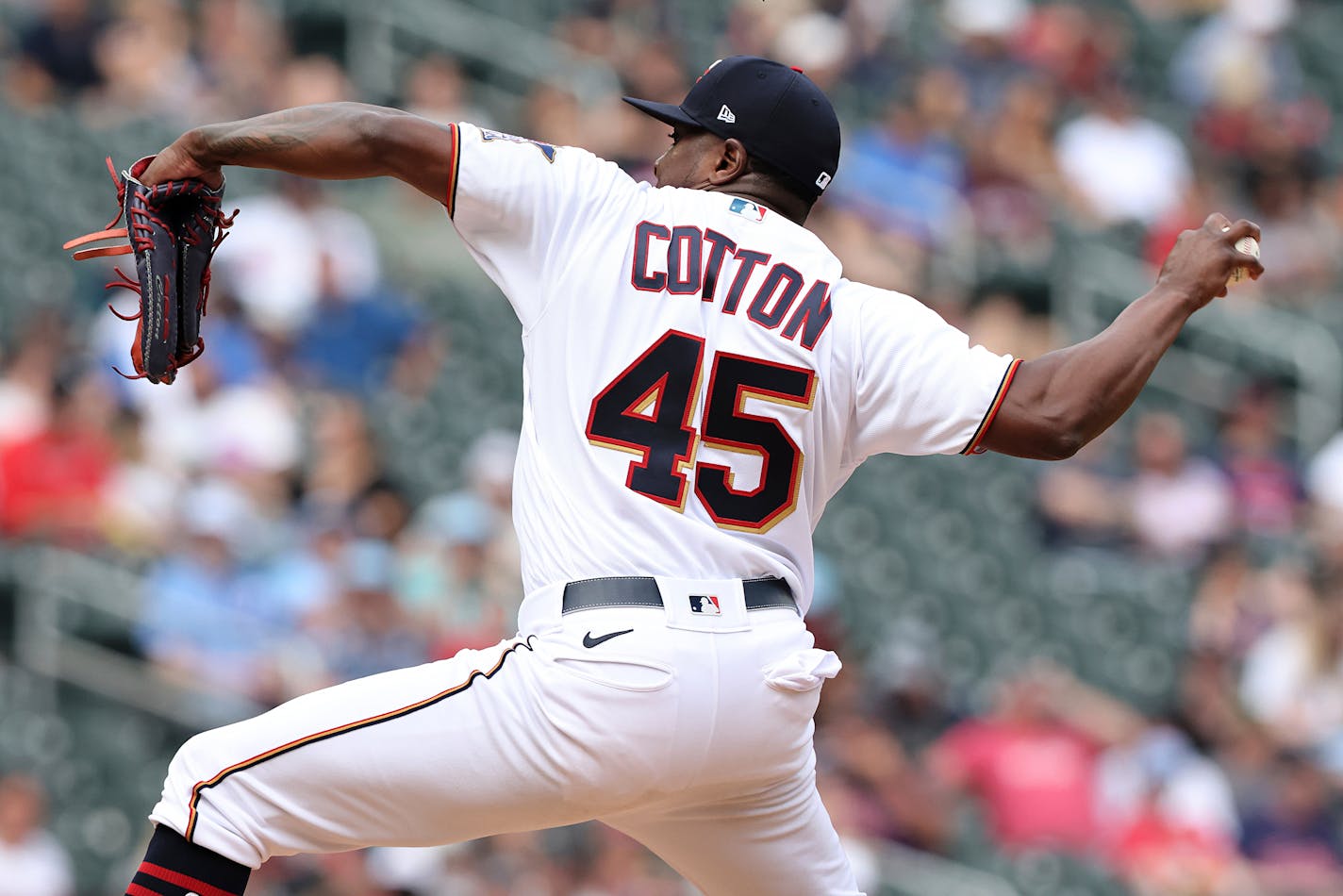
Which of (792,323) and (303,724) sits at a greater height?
(792,323)

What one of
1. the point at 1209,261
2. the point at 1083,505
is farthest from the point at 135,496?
the point at 1209,261

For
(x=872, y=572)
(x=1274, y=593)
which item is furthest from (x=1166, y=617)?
(x=872, y=572)

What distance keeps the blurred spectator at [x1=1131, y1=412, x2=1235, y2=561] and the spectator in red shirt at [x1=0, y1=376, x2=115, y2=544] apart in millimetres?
5184

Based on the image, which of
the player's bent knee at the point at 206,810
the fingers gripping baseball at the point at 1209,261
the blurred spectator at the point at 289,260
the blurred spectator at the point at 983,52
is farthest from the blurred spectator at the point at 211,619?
the blurred spectator at the point at 983,52

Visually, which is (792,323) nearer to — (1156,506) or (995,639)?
(995,639)

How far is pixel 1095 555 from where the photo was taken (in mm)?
10281

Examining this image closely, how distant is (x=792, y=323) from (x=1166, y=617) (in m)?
6.71

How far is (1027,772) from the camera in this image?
8516 mm

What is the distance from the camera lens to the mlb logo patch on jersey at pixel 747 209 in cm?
372

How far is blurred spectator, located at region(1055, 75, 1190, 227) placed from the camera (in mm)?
12219

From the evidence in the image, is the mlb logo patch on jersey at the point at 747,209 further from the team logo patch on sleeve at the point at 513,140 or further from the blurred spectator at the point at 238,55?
the blurred spectator at the point at 238,55

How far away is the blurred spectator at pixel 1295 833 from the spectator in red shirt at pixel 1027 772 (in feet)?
2.46

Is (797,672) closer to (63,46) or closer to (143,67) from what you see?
(143,67)

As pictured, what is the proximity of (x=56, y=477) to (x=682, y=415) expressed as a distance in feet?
17.7
